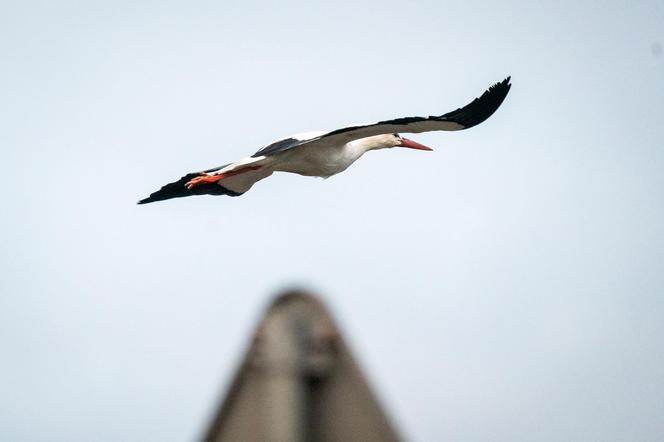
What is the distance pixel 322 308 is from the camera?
2709 millimetres

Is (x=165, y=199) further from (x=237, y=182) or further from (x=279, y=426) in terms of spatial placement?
(x=279, y=426)

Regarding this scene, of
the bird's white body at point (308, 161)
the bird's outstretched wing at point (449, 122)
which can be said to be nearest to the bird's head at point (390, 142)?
the bird's white body at point (308, 161)

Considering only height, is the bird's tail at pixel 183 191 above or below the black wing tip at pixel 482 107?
below

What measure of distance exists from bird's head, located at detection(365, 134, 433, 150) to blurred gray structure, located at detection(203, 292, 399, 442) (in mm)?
9509

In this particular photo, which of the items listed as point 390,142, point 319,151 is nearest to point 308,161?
point 319,151

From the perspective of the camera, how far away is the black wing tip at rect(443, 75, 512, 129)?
10.5 meters

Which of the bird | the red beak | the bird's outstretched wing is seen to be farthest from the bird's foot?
the red beak

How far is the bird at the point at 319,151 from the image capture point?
1039 cm

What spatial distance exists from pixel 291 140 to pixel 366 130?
39.0 inches

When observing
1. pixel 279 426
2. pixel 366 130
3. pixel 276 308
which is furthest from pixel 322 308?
pixel 366 130

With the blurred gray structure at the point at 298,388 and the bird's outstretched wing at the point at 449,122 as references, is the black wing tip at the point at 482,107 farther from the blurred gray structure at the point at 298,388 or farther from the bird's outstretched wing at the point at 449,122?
the blurred gray structure at the point at 298,388

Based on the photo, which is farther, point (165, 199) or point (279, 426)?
point (165, 199)

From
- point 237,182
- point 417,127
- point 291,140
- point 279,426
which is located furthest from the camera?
point 237,182

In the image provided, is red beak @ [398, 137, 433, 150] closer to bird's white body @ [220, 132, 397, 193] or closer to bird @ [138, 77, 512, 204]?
bird @ [138, 77, 512, 204]
